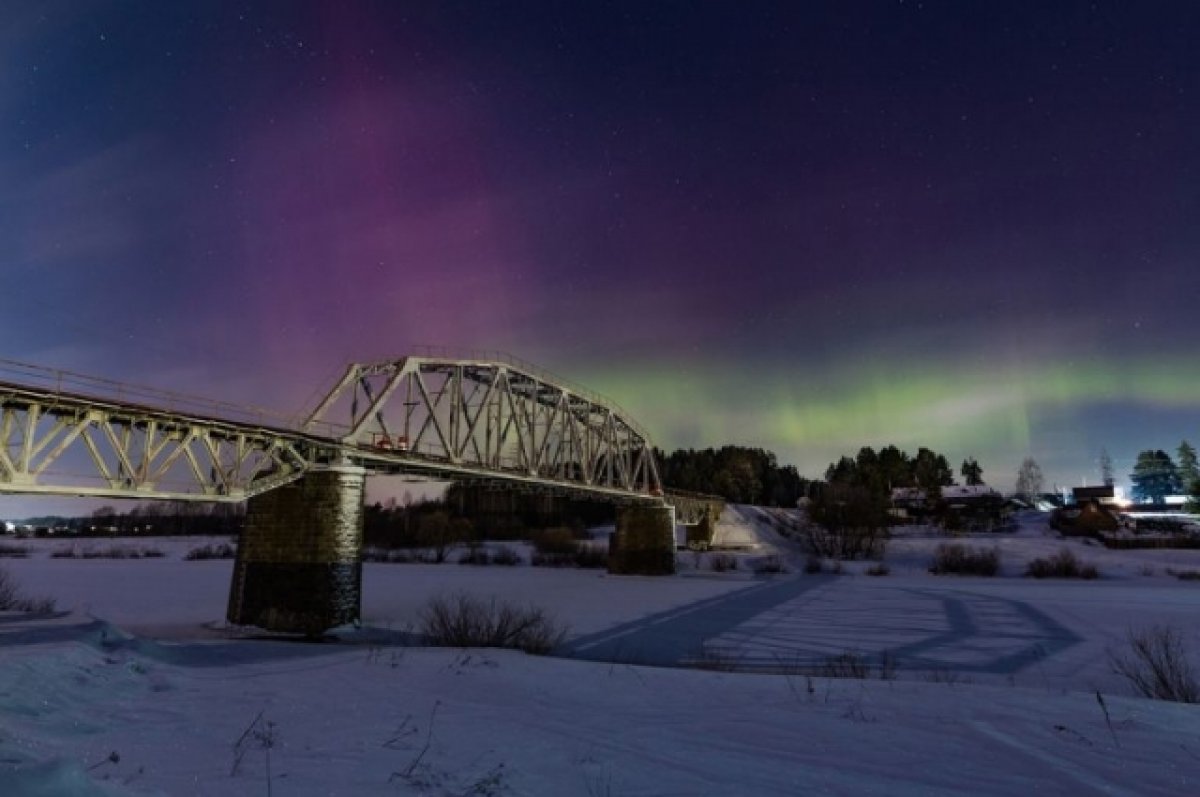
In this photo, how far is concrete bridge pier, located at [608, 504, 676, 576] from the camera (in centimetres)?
7219

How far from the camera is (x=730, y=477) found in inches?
6501

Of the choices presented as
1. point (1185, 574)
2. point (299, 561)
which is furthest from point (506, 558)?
point (1185, 574)

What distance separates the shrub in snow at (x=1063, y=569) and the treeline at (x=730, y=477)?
305 feet

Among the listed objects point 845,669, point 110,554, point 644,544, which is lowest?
point 110,554

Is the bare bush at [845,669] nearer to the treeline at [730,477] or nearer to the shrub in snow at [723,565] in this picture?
the shrub in snow at [723,565]

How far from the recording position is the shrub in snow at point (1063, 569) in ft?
199

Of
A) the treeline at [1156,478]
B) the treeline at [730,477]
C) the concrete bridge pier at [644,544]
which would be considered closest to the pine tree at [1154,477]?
the treeline at [1156,478]

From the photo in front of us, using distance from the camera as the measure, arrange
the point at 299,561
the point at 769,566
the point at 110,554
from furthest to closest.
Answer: the point at 110,554 < the point at 769,566 < the point at 299,561

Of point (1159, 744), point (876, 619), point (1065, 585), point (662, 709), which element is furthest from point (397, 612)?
point (1065, 585)

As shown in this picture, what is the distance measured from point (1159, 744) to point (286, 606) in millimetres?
30828

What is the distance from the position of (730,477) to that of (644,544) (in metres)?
95.5

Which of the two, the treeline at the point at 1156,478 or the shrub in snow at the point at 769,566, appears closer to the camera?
the shrub in snow at the point at 769,566

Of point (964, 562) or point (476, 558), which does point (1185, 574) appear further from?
point (476, 558)

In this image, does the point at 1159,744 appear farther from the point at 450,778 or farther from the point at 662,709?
the point at 450,778
